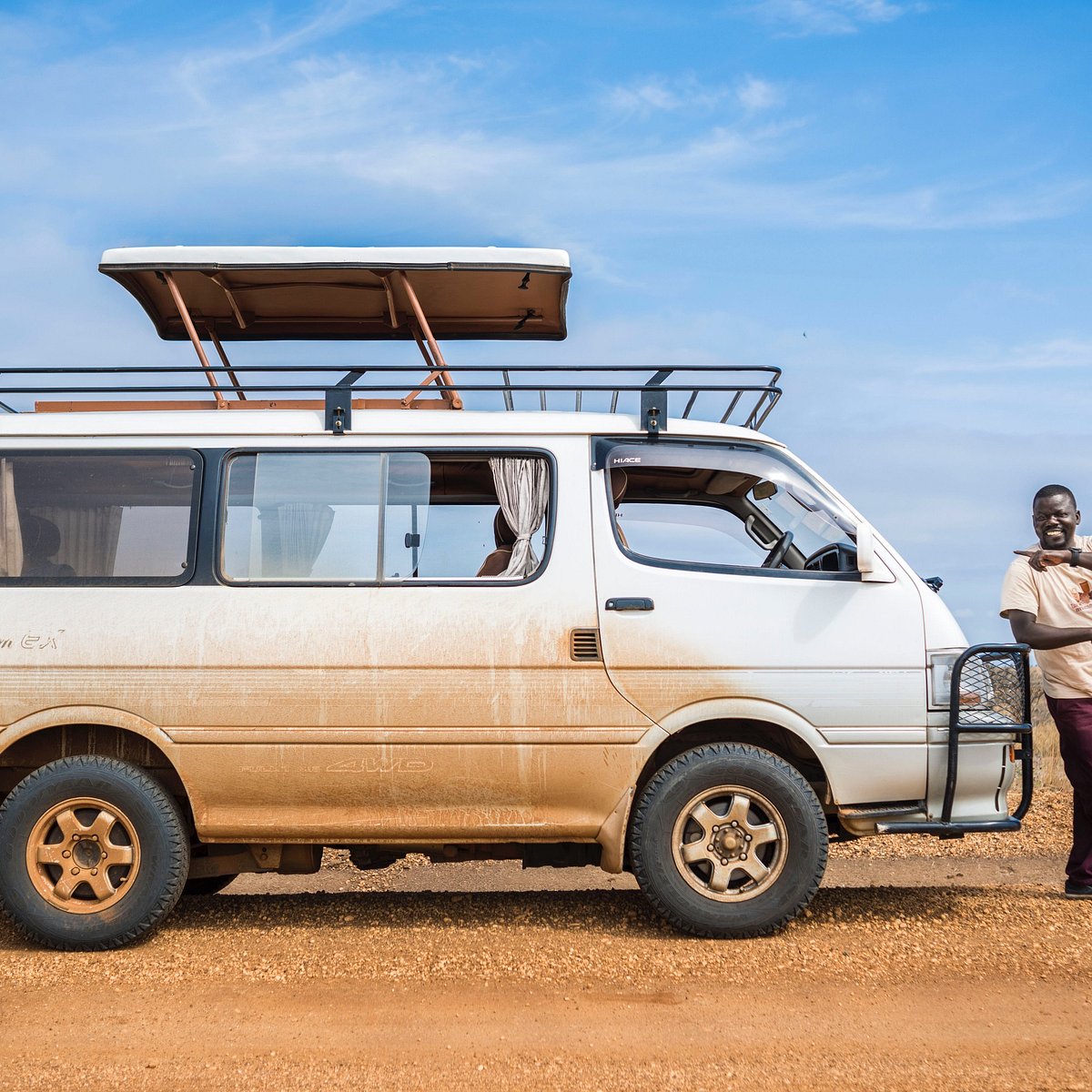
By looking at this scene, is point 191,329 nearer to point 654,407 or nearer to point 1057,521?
point 654,407

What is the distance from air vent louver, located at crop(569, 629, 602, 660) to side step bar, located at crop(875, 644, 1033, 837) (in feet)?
5.22

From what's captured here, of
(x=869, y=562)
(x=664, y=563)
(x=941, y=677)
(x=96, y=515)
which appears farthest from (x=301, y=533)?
(x=941, y=677)

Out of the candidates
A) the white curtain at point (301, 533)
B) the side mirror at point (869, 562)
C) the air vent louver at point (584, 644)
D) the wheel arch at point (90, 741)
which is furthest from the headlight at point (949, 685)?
the wheel arch at point (90, 741)

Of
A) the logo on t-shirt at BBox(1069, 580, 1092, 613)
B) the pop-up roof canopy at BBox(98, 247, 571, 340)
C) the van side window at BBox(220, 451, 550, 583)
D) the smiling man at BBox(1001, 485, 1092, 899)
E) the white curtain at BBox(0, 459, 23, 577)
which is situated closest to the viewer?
the van side window at BBox(220, 451, 550, 583)

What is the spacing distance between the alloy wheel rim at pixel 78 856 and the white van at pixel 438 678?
0.04 ft

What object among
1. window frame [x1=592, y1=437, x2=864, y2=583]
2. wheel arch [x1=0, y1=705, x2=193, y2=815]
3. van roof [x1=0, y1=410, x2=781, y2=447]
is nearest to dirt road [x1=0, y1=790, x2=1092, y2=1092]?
wheel arch [x1=0, y1=705, x2=193, y2=815]

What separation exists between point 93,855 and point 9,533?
1.63 metres

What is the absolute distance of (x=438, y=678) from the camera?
5.74 m

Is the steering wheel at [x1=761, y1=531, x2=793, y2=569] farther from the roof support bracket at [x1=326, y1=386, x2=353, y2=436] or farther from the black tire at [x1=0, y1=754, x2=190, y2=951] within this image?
the black tire at [x1=0, y1=754, x2=190, y2=951]

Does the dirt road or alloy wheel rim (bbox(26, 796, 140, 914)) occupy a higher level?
alloy wheel rim (bbox(26, 796, 140, 914))

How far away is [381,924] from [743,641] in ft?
7.57

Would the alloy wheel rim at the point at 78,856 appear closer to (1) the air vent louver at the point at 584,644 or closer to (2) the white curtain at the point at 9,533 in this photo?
→ (2) the white curtain at the point at 9,533

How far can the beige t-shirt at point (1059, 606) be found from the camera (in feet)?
21.7

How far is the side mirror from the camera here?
5762 mm
